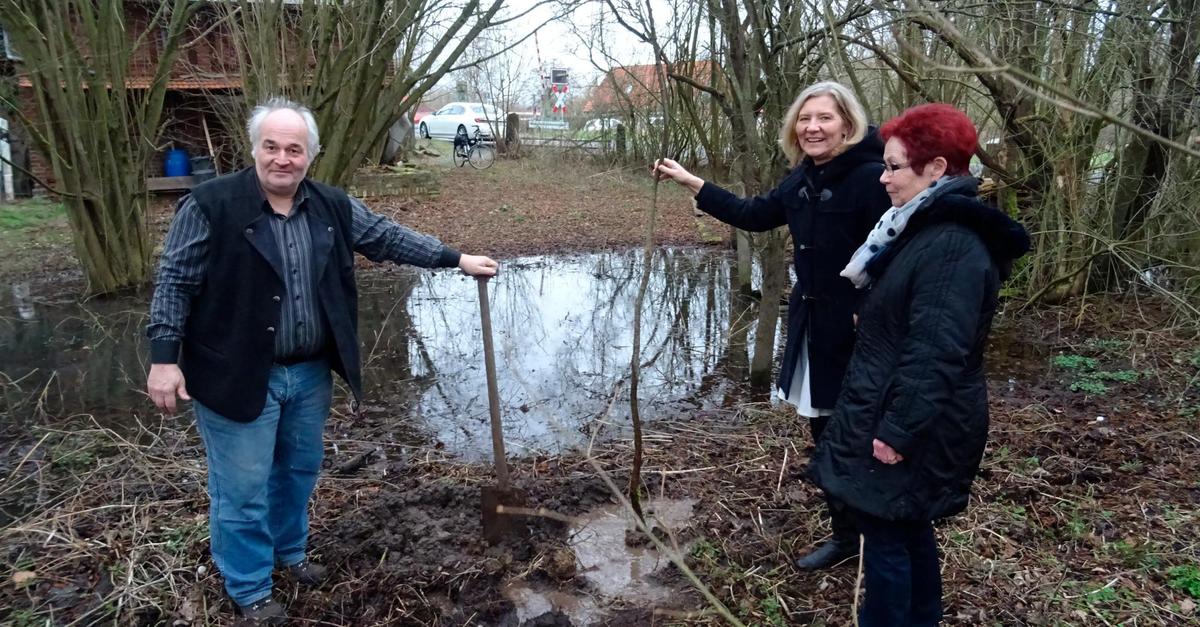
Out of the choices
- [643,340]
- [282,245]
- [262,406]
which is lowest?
[643,340]

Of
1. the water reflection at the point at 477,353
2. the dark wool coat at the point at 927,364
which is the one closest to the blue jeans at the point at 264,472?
the water reflection at the point at 477,353

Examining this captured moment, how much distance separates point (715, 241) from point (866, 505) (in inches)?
422

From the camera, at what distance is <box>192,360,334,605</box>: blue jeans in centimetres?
271

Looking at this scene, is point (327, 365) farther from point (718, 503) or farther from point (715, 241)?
point (715, 241)

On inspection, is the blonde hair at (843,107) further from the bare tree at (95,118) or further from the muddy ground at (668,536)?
the bare tree at (95,118)

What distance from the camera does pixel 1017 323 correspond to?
25.0 ft

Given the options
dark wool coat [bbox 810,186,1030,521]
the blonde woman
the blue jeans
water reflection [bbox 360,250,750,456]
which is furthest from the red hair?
water reflection [bbox 360,250,750,456]

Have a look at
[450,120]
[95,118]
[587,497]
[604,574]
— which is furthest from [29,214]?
[450,120]

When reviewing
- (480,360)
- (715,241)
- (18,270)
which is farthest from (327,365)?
(715,241)

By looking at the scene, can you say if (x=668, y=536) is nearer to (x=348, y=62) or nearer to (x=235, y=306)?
(x=235, y=306)

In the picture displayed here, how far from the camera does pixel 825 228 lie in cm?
299

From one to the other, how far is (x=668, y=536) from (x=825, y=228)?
4.69 ft

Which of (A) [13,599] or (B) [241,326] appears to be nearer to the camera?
(B) [241,326]

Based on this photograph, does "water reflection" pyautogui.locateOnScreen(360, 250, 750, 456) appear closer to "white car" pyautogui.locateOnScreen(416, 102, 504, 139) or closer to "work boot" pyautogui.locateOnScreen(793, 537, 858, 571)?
"work boot" pyautogui.locateOnScreen(793, 537, 858, 571)
